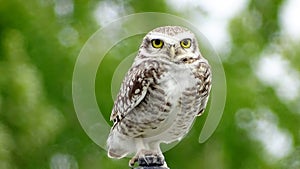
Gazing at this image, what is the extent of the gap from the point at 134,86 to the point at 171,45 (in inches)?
7.6

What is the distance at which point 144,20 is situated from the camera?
474 cm

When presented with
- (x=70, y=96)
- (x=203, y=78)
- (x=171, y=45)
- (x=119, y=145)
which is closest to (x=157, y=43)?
(x=171, y=45)

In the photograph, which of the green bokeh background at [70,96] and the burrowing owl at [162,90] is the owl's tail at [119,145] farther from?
the green bokeh background at [70,96]

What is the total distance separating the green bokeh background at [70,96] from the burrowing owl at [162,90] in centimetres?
259

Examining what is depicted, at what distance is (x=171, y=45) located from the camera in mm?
3096

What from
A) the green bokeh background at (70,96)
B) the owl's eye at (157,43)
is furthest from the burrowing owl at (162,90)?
the green bokeh background at (70,96)

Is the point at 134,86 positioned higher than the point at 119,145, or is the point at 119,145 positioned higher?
the point at 134,86

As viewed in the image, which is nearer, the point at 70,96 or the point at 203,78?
the point at 203,78

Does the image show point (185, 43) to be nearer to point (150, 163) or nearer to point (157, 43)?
point (157, 43)

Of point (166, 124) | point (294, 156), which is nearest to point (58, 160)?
point (294, 156)

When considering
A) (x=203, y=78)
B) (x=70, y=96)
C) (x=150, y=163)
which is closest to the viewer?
(x=150, y=163)

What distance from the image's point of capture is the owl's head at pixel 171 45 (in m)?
3.11

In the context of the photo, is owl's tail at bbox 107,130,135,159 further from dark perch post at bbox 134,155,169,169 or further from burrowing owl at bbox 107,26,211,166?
dark perch post at bbox 134,155,169,169

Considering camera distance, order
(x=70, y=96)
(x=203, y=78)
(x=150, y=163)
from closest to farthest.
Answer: (x=150, y=163) < (x=203, y=78) < (x=70, y=96)
